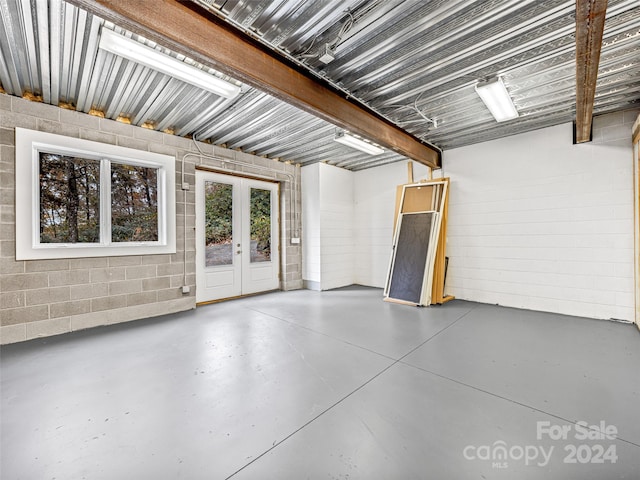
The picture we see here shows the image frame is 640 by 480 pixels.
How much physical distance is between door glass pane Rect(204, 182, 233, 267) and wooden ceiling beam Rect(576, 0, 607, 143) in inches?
193

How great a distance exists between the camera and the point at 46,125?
334cm

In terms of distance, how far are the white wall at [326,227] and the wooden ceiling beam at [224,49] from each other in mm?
2787

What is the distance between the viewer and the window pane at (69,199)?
3354mm

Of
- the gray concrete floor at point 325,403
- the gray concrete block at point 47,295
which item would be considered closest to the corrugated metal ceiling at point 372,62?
the gray concrete block at point 47,295

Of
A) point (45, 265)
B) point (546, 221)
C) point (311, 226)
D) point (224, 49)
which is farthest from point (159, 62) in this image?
point (546, 221)

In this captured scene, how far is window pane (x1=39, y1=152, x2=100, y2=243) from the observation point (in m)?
3.35

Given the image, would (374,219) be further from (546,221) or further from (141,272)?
(141,272)

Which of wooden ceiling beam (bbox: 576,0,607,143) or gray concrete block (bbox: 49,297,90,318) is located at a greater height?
wooden ceiling beam (bbox: 576,0,607,143)

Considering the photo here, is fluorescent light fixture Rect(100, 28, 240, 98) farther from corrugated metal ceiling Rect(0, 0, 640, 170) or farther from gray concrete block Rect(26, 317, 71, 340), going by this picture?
gray concrete block Rect(26, 317, 71, 340)

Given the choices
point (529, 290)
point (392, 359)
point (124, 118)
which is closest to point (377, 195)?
point (529, 290)

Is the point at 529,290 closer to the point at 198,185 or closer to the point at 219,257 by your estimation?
the point at 219,257

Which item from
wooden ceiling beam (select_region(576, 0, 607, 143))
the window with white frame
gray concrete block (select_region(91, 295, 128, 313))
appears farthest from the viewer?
gray concrete block (select_region(91, 295, 128, 313))

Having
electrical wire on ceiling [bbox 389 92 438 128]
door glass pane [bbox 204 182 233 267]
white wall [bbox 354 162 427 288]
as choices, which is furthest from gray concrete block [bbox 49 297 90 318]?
white wall [bbox 354 162 427 288]

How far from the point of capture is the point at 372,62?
2607 mm
